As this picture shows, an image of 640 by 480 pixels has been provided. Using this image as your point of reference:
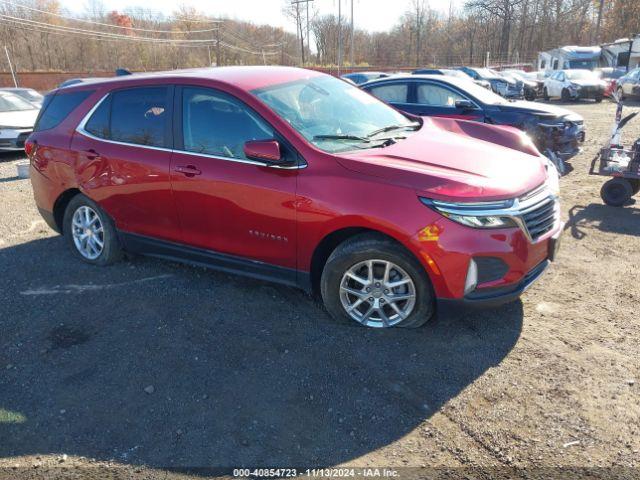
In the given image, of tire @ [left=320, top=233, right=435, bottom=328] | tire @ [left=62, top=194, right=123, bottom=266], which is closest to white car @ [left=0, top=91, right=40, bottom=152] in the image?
tire @ [left=62, top=194, right=123, bottom=266]

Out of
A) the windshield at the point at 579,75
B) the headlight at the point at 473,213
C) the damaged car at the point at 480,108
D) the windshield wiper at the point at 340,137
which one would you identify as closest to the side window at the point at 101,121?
the windshield wiper at the point at 340,137

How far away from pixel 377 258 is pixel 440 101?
19.7ft

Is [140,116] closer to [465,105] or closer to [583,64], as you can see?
[465,105]

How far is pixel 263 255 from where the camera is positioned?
386 centimetres

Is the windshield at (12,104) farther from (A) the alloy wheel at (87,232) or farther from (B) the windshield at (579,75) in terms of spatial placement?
(B) the windshield at (579,75)

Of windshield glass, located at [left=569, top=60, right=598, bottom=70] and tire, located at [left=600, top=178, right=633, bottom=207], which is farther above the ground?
windshield glass, located at [left=569, top=60, right=598, bottom=70]

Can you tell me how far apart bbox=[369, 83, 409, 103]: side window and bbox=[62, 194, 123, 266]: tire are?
5.51 m

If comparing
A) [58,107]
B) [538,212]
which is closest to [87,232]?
[58,107]

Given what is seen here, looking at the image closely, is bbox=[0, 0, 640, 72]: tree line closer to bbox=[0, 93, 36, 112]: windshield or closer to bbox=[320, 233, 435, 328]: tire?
bbox=[0, 93, 36, 112]: windshield

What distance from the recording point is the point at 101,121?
465cm

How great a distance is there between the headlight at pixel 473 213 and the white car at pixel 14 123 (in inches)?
421

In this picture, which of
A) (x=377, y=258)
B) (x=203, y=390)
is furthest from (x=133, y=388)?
(x=377, y=258)

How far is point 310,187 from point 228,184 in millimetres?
722

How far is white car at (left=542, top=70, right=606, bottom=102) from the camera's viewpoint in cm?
2370
